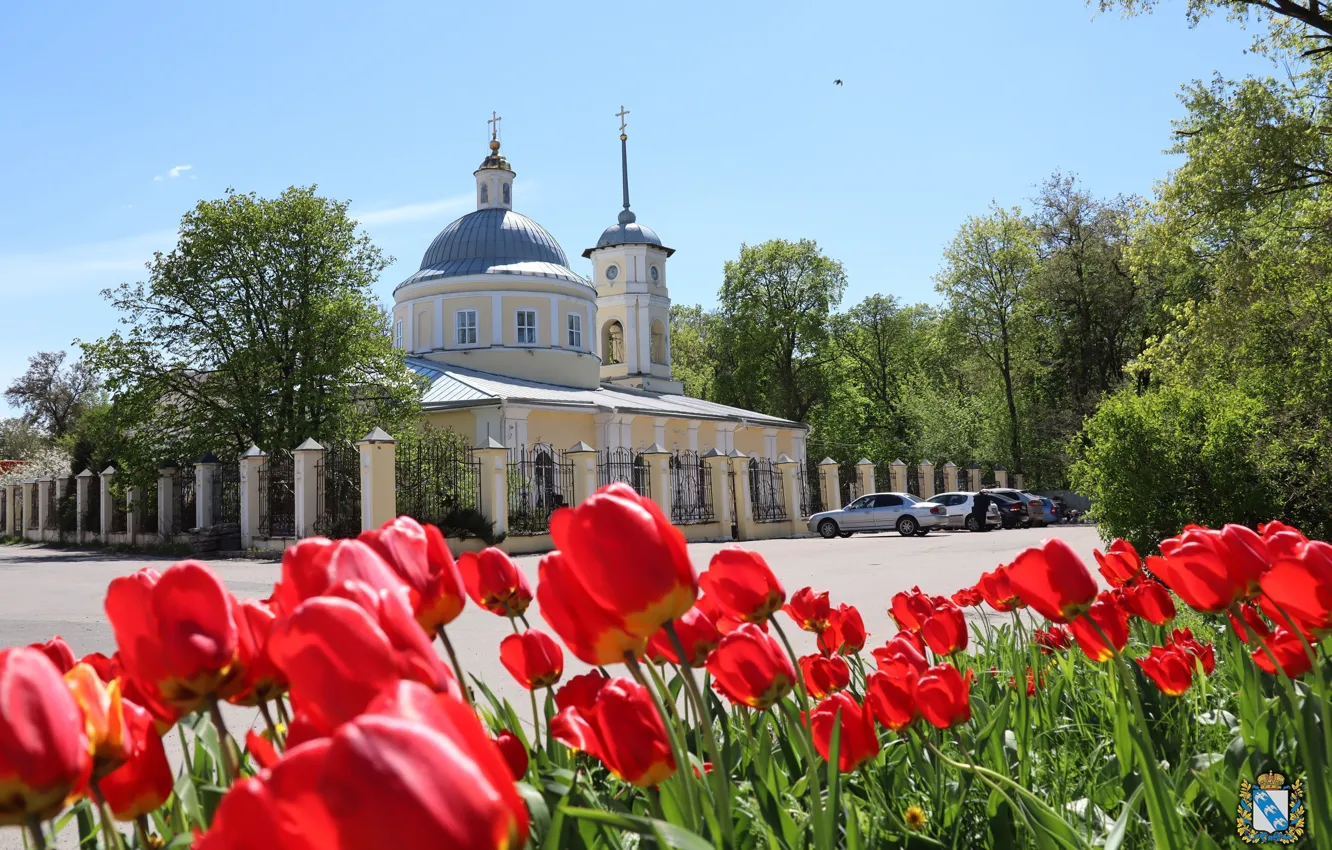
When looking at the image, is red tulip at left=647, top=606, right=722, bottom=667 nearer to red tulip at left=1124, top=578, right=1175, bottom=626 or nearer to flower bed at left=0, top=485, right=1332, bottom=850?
flower bed at left=0, top=485, right=1332, bottom=850

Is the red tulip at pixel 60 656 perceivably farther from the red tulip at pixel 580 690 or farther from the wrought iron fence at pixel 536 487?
the wrought iron fence at pixel 536 487

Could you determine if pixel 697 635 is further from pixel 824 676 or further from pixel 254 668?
pixel 254 668

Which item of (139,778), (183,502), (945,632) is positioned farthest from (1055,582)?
(183,502)

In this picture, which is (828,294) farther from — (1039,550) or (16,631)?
(1039,550)

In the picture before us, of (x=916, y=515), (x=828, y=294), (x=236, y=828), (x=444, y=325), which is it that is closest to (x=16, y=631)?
(x=236, y=828)

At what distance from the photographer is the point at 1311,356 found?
41.7 feet

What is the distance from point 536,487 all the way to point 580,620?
26616 millimetres

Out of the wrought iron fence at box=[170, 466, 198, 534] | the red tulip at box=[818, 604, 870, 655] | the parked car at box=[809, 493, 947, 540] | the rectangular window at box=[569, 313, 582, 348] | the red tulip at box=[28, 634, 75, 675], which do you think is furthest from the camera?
the rectangular window at box=[569, 313, 582, 348]

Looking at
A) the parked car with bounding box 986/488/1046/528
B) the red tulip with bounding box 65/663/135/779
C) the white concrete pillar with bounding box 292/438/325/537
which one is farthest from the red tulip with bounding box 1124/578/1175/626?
the parked car with bounding box 986/488/1046/528

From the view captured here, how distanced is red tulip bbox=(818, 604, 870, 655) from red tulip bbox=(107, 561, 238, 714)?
1962 mm

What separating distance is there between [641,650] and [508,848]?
0.75 meters

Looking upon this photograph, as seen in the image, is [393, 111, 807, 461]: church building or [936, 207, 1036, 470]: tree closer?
[393, 111, 807, 461]: church building

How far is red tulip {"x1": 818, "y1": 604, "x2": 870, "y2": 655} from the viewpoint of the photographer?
2.80 meters

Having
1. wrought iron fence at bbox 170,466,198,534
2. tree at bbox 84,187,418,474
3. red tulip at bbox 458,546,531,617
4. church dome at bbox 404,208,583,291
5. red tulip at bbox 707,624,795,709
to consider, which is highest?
church dome at bbox 404,208,583,291
